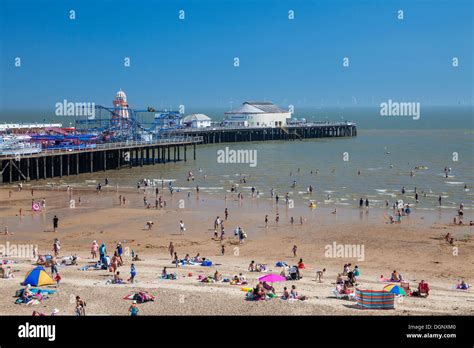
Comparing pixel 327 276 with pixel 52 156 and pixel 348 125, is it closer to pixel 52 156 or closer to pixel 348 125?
pixel 52 156

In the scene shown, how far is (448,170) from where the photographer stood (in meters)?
53.7

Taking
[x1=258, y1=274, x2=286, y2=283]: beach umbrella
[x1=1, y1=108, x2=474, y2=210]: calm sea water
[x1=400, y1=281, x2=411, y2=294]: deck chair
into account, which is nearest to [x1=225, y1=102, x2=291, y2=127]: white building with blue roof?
[x1=1, y1=108, x2=474, y2=210]: calm sea water

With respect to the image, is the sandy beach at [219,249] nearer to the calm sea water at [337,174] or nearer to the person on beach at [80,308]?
the person on beach at [80,308]

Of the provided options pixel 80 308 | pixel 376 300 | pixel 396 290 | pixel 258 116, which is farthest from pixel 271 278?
pixel 258 116

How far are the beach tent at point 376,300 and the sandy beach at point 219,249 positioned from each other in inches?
9.6

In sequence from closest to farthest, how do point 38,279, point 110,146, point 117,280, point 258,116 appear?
point 38,279 < point 117,280 < point 110,146 < point 258,116

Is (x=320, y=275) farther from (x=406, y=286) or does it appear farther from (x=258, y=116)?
(x=258, y=116)

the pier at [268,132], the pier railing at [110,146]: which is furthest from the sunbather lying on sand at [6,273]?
the pier at [268,132]

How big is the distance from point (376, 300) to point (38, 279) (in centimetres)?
918

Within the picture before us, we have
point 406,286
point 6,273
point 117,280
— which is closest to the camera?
point 406,286

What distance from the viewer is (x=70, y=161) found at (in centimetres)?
5459

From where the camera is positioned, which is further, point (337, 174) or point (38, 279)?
point (337, 174)
